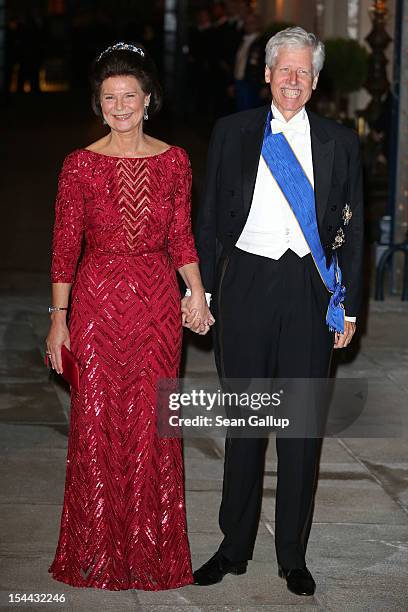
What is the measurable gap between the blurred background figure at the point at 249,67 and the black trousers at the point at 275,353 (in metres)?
14.3

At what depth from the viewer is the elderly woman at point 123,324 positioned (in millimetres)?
4816

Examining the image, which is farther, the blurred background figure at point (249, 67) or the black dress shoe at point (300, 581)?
the blurred background figure at point (249, 67)

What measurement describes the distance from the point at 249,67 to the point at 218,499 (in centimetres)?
1400

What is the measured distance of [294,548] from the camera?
200 inches

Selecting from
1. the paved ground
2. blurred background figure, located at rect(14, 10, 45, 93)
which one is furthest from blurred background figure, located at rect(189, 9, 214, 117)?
the paved ground

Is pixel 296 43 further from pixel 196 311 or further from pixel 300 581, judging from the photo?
pixel 300 581

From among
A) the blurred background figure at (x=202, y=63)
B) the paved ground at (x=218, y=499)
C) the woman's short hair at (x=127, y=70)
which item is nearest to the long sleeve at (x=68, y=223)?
the woman's short hair at (x=127, y=70)

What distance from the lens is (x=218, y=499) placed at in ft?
20.4

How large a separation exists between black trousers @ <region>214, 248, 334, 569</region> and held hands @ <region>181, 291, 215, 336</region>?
8 centimetres

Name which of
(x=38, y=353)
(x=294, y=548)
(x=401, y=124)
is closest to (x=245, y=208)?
(x=294, y=548)

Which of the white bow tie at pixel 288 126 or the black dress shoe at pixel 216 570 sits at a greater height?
the white bow tie at pixel 288 126

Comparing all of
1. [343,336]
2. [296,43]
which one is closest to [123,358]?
[343,336]

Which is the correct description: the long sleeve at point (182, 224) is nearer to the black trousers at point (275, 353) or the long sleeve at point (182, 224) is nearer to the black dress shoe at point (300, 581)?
the black trousers at point (275, 353)

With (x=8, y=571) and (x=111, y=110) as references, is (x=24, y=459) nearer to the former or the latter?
(x=8, y=571)
